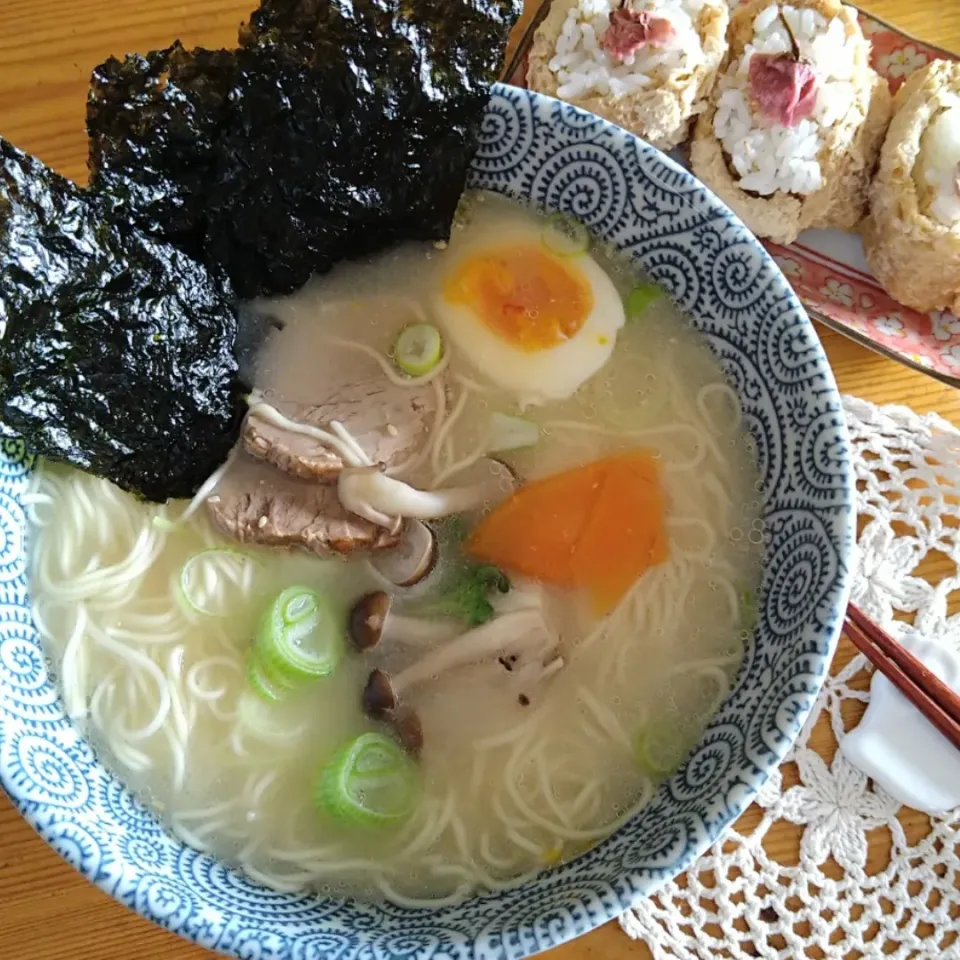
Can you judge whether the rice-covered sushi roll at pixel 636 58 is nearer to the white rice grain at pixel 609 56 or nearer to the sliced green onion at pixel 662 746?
the white rice grain at pixel 609 56

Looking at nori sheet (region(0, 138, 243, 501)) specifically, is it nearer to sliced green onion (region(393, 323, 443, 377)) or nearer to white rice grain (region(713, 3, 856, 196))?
sliced green onion (region(393, 323, 443, 377))

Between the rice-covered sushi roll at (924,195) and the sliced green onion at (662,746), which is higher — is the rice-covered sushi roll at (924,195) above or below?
above

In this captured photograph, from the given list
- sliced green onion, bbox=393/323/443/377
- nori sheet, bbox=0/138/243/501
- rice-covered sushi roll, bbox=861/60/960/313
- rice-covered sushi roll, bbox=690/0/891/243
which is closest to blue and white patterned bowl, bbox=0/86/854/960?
nori sheet, bbox=0/138/243/501

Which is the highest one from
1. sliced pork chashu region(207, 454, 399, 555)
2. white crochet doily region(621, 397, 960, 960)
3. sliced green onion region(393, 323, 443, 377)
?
sliced green onion region(393, 323, 443, 377)

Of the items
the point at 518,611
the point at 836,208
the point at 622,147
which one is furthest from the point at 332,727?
the point at 836,208

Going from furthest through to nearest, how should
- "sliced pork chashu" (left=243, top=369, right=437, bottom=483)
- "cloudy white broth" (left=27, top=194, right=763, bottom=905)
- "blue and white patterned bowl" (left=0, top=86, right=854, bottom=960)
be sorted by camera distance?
1. "sliced pork chashu" (left=243, top=369, right=437, bottom=483)
2. "cloudy white broth" (left=27, top=194, right=763, bottom=905)
3. "blue and white patterned bowl" (left=0, top=86, right=854, bottom=960)

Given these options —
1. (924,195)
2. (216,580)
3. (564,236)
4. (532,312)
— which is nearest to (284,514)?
(216,580)

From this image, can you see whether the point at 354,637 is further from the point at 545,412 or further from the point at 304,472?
the point at 545,412

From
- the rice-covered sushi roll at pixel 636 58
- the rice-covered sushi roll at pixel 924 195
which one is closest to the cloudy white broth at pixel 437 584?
the rice-covered sushi roll at pixel 636 58
